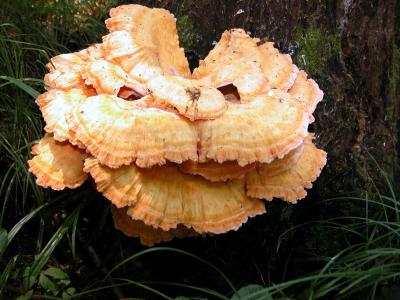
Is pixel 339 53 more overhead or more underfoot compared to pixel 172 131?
more overhead

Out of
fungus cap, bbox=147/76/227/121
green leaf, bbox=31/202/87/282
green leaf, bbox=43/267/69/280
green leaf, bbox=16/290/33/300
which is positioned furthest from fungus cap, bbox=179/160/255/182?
green leaf, bbox=16/290/33/300

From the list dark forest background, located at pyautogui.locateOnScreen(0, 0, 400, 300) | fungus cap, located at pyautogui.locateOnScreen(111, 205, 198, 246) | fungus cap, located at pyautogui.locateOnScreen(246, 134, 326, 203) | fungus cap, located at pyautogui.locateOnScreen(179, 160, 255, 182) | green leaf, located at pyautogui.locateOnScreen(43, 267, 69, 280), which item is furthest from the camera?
dark forest background, located at pyautogui.locateOnScreen(0, 0, 400, 300)

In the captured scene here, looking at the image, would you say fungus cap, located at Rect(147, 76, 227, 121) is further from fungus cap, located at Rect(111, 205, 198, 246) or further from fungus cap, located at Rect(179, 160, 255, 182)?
fungus cap, located at Rect(111, 205, 198, 246)

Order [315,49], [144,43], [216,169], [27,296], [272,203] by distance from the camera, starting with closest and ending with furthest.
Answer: [216,169]
[144,43]
[27,296]
[315,49]
[272,203]

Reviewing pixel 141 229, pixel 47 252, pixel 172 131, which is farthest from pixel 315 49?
pixel 47 252

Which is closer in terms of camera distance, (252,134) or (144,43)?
(252,134)

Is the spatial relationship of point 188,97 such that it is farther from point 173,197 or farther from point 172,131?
point 173,197

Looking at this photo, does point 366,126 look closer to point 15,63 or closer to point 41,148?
point 41,148
